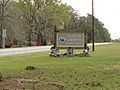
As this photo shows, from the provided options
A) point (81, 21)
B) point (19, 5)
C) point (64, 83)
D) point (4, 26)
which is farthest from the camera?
point (81, 21)

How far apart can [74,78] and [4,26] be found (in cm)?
5946

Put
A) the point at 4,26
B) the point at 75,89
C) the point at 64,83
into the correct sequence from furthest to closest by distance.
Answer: the point at 4,26 → the point at 64,83 → the point at 75,89

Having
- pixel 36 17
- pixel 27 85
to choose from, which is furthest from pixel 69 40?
pixel 36 17

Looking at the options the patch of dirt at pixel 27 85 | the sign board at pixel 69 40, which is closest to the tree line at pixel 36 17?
the sign board at pixel 69 40

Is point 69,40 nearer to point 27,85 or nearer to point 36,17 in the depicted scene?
point 27,85

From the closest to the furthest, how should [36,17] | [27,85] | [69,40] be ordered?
[27,85] < [69,40] < [36,17]

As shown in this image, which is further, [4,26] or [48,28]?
[48,28]

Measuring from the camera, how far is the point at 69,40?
108 feet

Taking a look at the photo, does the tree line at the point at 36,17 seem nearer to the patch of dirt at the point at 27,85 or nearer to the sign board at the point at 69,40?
the sign board at the point at 69,40

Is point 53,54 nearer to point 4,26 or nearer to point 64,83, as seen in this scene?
point 64,83

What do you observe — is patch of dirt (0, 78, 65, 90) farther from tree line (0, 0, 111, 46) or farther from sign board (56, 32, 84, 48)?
tree line (0, 0, 111, 46)

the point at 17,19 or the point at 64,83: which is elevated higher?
the point at 17,19

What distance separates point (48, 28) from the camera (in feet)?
294

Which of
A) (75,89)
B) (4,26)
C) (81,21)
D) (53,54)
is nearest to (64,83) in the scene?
(75,89)
